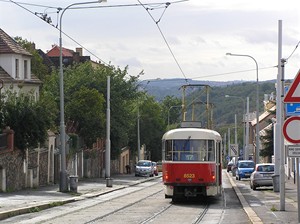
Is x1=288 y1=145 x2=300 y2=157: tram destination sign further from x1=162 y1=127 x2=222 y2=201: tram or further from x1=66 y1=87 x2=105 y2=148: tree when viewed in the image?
x1=66 y1=87 x2=105 y2=148: tree

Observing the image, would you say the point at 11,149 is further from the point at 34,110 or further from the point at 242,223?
the point at 242,223

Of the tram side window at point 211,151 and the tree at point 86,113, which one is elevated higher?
the tree at point 86,113

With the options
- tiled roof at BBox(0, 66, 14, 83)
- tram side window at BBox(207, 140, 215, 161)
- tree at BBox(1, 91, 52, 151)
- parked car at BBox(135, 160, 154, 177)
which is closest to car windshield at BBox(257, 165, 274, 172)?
tree at BBox(1, 91, 52, 151)

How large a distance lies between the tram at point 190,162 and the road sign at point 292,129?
45.1 feet

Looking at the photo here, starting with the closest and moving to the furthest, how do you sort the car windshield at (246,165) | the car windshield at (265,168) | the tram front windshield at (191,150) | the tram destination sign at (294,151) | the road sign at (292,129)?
the road sign at (292,129)
the tram destination sign at (294,151)
the tram front windshield at (191,150)
the car windshield at (265,168)
the car windshield at (246,165)

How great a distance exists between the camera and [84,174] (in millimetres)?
65875

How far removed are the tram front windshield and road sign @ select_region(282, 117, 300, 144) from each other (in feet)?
45.8

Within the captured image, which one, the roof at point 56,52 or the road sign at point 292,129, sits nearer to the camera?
the road sign at point 292,129

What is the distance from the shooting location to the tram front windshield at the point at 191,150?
3106 centimetres

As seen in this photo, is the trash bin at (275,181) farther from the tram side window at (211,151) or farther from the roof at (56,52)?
the roof at (56,52)

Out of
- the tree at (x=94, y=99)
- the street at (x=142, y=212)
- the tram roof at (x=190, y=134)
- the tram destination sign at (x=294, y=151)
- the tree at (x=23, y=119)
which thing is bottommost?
the street at (x=142, y=212)

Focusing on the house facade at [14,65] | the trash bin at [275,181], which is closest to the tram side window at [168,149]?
the trash bin at [275,181]

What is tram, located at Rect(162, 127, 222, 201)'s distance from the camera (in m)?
30.8

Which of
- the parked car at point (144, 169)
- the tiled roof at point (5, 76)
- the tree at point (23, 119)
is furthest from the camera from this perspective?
the parked car at point (144, 169)
